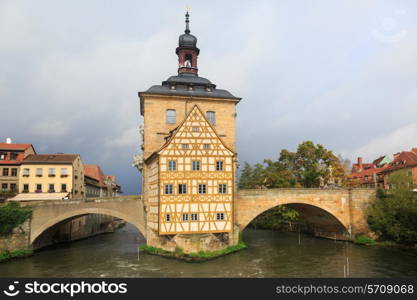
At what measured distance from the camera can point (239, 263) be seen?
23.8 metres

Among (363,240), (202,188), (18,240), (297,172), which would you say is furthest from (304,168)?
(18,240)

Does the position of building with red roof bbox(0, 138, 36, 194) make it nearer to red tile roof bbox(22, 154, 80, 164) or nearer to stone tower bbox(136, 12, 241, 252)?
red tile roof bbox(22, 154, 80, 164)

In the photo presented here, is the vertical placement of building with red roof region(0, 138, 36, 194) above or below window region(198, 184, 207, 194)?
above

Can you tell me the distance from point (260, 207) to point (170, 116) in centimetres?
1192

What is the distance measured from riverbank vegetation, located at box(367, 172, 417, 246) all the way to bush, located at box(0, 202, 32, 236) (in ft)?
104

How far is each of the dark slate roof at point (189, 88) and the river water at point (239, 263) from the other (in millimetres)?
14447

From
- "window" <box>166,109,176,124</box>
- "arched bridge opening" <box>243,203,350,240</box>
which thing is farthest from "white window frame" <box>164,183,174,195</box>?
"arched bridge opening" <box>243,203,350,240</box>

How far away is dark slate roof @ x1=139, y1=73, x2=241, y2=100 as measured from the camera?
3114 centimetres

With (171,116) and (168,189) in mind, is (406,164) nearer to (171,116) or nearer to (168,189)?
(171,116)

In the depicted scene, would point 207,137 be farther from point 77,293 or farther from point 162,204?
point 77,293

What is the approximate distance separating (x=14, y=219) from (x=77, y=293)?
19.9m

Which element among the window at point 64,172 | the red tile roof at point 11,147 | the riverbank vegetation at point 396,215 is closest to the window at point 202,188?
the riverbank vegetation at point 396,215

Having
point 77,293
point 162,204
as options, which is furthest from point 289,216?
point 77,293

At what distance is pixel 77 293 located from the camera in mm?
10797
